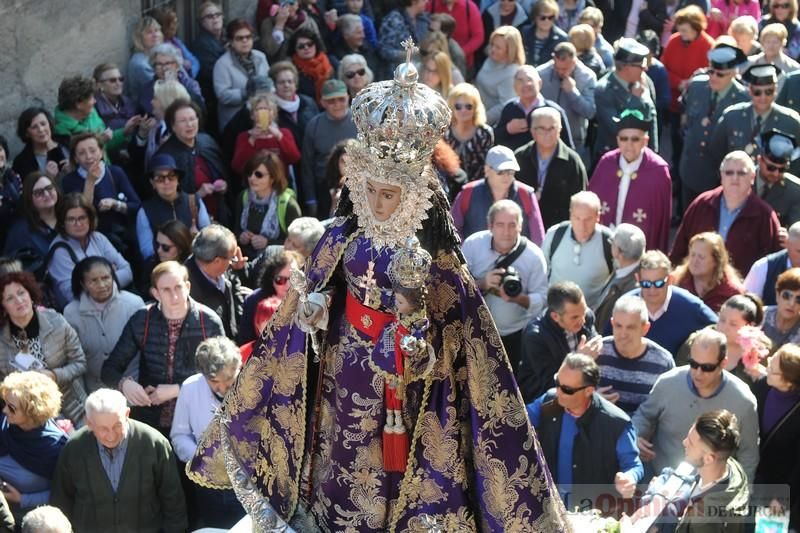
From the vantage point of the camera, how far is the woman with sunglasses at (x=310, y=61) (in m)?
12.8

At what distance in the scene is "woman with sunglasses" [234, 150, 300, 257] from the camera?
10789mm

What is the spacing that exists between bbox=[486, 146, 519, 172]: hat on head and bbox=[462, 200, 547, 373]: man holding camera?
681 millimetres

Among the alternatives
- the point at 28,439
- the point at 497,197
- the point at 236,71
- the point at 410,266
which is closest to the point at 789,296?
the point at 497,197

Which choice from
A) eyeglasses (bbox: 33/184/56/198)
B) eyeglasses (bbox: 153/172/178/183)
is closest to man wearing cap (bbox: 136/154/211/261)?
eyeglasses (bbox: 153/172/178/183)

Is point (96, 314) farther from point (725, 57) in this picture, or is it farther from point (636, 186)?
point (725, 57)

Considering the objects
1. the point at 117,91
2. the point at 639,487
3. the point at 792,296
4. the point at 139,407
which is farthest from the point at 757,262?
the point at 117,91

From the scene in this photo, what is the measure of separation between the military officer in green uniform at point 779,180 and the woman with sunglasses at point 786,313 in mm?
1635

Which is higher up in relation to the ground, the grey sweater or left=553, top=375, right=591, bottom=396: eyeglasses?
left=553, top=375, right=591, bottom=396: eyeglasses

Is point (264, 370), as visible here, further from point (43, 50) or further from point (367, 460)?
point (43, 50)

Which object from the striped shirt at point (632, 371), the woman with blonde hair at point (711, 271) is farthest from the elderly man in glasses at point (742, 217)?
the striped shirt at point (632, 371)

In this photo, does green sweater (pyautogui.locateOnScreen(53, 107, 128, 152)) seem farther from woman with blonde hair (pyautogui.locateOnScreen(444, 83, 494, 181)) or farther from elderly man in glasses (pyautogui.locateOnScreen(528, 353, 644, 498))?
elderly man in glasses (pyautogui.locateOnScreen(528, 353, 644, 498))

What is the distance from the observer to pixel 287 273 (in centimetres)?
905

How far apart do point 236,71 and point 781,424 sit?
561cm

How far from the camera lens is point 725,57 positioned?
1200 cm
